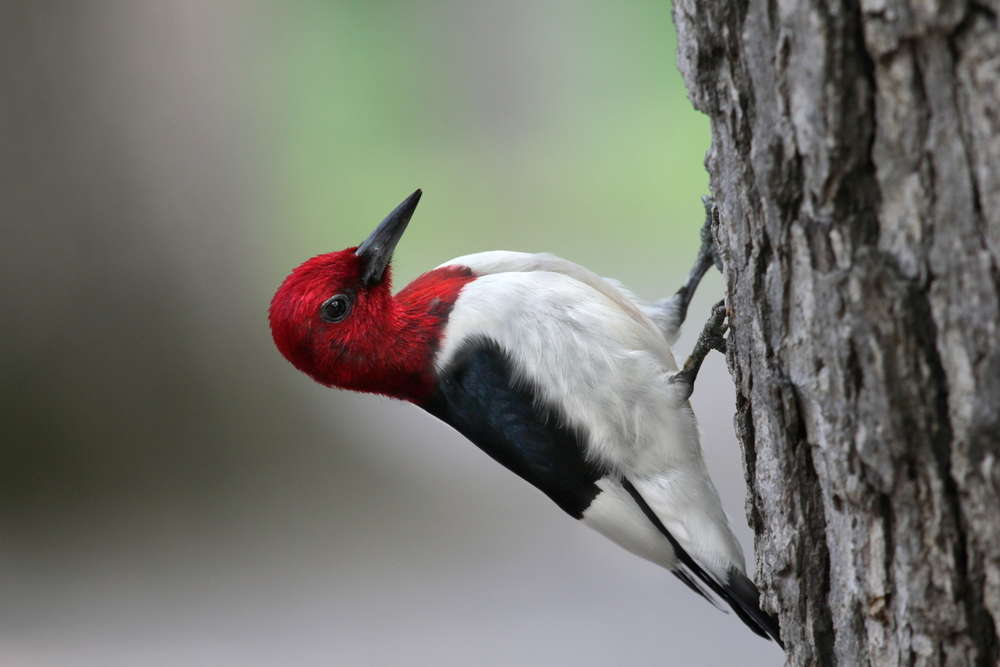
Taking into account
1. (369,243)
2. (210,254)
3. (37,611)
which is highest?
(210,254)

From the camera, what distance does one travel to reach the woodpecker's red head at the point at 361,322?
48.6 inches

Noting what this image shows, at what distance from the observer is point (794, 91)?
0.58m

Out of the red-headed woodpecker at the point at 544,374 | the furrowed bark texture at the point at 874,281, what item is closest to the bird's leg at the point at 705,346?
the red-headed woodpecker at the point at 544,374

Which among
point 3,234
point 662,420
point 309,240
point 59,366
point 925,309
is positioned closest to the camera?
point 925,309

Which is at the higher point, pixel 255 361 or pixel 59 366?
pixel 255 361

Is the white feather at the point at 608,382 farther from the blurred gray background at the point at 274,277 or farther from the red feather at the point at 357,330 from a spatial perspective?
the blurred gray background at the point at 274,277

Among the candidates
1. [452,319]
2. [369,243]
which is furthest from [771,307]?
[369,243]

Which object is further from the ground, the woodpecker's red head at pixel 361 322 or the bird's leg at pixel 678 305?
the bird's leg at pixel 678 305

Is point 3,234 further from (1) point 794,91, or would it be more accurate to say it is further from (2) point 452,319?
(1) point 794,91

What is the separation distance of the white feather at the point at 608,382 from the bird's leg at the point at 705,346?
1 cm

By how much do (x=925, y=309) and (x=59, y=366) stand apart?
3.11 metres

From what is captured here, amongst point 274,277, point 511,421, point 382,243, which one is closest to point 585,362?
point 511,421

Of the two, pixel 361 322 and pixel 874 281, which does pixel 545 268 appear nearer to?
pixel 361 322

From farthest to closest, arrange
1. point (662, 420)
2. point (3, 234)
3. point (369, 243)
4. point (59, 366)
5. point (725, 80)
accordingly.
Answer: point (59, 366)
point (3, 234)
point (369, 243)
point (662, 420)
point (725, 80)
